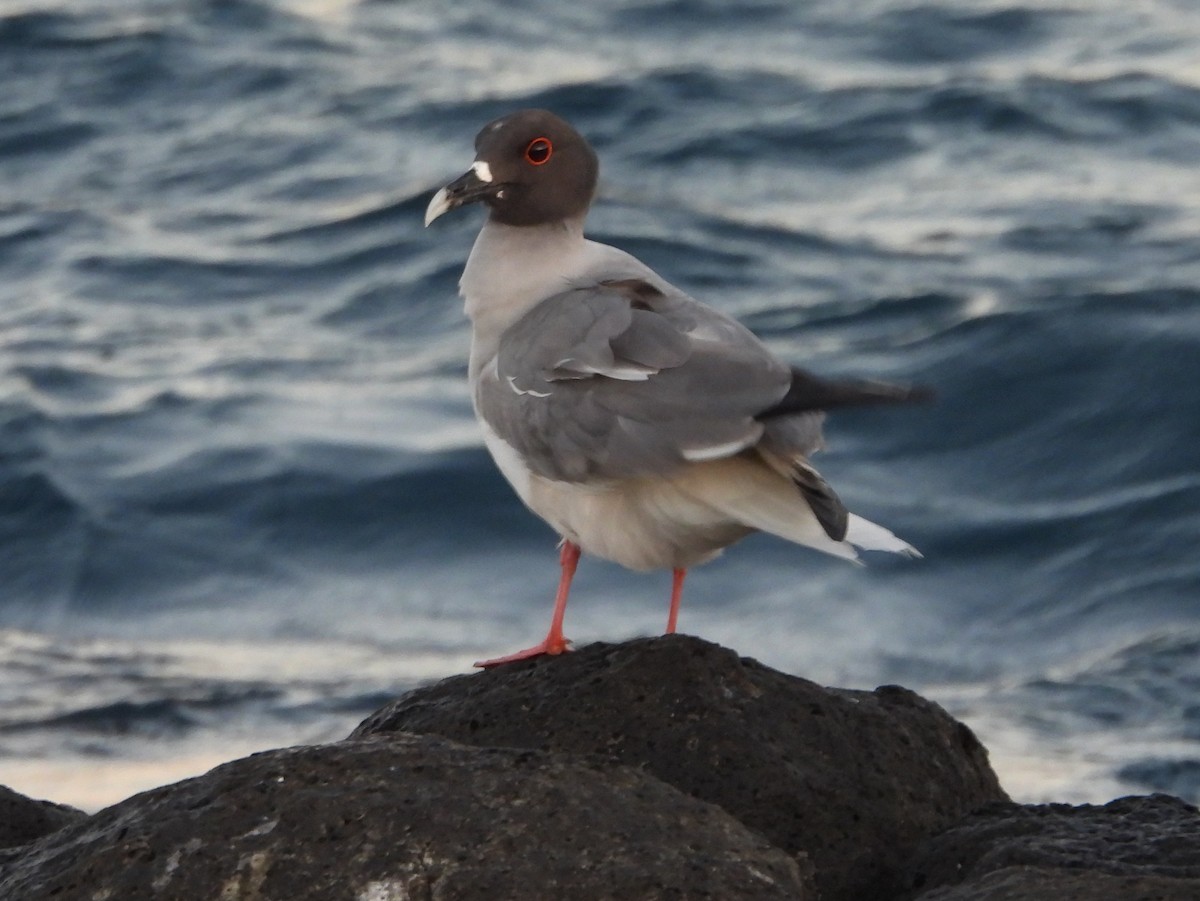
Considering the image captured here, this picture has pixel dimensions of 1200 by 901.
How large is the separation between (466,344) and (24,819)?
9.84 meters

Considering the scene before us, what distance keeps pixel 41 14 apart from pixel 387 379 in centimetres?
895

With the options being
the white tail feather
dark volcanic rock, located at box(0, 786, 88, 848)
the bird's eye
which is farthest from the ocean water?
the white tail feather

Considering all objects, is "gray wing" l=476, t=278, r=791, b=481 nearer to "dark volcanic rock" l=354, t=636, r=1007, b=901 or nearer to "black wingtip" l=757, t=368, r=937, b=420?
"black wingtip" l=757, t=368, r=937, b=420

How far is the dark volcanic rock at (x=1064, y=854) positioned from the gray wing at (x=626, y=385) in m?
1.10

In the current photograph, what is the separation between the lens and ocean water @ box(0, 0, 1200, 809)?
36.2ft

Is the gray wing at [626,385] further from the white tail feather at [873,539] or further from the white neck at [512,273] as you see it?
the white tail feather at [873,539]

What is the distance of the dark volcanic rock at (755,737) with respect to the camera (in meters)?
5.30

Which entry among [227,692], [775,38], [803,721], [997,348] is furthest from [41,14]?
[803,721]

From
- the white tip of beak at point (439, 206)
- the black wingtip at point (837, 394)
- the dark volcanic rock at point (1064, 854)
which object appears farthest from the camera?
the white tip of beak at point (439, 206)

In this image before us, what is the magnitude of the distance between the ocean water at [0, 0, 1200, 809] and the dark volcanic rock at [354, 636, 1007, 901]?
385 cm

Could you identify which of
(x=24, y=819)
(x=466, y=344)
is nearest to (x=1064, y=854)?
(x=24, y=819)

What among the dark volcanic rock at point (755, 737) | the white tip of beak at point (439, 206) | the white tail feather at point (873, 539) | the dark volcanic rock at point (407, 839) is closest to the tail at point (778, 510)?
the white tail feather at point (873, 539)

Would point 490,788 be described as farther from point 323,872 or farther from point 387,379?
point 387,379

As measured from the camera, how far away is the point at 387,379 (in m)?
14.7
